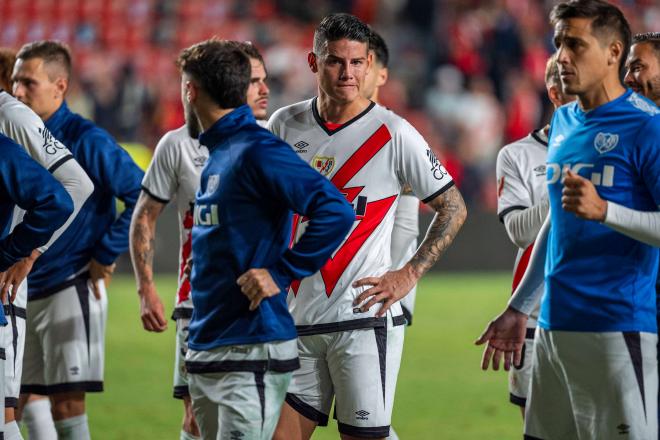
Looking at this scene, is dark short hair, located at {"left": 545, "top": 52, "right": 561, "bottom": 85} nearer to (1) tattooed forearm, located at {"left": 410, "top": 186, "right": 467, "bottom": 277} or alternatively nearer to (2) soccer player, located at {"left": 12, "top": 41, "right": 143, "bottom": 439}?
(1) tattooed forearm, located at {"left": 410, "top": 186, "right": 467, "bottom": 277}

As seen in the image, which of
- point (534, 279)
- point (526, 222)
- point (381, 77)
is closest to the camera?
point (534, 279)

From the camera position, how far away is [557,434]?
4184 millimetres

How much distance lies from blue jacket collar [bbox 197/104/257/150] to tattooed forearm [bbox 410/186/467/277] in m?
1.12

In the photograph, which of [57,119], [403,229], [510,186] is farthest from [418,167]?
[57,119]

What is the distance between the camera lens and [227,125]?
4.05 metres

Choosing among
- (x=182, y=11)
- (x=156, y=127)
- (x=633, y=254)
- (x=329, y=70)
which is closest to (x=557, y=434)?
(x=633, y=254)

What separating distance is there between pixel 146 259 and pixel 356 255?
104 cm

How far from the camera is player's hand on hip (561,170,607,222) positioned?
3.75 meters

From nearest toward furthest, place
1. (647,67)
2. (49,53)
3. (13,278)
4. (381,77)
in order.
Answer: (647,67) → (13,278) → (49,53) → (381,77)

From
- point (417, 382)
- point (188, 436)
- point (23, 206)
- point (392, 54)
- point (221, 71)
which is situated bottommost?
point (417, 382)

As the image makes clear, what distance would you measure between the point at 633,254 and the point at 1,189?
2513mm

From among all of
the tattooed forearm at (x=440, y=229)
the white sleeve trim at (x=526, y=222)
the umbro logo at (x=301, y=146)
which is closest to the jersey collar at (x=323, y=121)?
the umbro logo at (x=301, y=146)

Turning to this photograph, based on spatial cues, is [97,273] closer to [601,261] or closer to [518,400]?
[518,400]

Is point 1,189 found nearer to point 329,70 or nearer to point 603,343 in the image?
point 329,70
